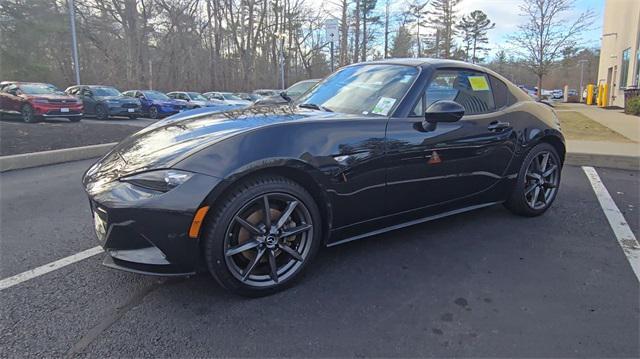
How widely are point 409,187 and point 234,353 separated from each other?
171 centimetres

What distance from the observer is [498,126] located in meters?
3.66

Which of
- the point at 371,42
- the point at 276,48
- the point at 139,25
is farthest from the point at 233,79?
the point at 371,42

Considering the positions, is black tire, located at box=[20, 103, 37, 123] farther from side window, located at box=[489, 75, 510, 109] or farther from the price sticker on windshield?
side window, located at box=[489, 75, 510, 109]

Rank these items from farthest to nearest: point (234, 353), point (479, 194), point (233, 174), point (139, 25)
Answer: point (139, 25)
point (479, 194)
point (233, 174)
point (234, 353)

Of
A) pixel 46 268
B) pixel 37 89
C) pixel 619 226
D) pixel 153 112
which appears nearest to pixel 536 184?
pixel 619 226

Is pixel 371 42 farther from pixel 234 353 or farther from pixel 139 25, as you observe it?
pixel 234 353

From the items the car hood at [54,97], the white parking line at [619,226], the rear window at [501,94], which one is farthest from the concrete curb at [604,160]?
the car hood at [54,97]

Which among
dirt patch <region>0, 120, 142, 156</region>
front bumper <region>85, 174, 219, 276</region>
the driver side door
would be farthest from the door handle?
dirt patch <region>0, 120, 142, 156</region>

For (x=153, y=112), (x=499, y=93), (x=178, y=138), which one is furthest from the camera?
(x=153, y=112)

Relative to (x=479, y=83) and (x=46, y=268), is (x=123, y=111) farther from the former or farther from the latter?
(x=479, y=83)

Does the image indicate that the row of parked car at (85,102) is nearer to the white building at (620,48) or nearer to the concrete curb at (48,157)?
the concrete curb at (48,157)

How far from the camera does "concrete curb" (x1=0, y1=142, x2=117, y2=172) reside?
6.38 m

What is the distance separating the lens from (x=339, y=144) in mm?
2760

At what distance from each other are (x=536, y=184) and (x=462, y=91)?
1342mm
